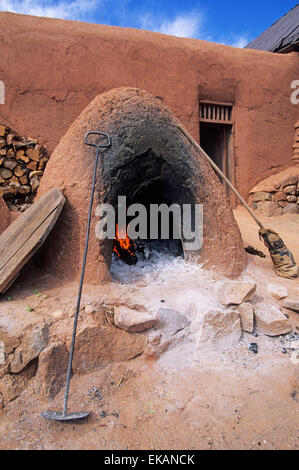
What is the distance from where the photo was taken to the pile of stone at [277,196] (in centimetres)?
665

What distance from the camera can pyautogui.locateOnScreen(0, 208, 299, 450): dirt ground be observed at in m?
1.51

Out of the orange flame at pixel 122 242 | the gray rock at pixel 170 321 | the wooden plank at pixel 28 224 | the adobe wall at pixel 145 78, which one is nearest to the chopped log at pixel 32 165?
the adobe wall at pixel 145 78

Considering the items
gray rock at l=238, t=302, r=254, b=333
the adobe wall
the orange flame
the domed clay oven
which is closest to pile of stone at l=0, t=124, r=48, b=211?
the adobe wall

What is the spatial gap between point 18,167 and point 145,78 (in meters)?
3.10

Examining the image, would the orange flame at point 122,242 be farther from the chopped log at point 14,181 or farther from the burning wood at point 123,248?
the chopped log at point 14,181

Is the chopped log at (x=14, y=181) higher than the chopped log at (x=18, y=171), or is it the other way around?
the chopped log at (x=18, y=171)

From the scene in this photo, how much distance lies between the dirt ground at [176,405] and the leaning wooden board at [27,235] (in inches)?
8.8

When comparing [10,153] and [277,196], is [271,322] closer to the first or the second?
[10,153]

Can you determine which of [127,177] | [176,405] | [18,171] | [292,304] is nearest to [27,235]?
[127,177]

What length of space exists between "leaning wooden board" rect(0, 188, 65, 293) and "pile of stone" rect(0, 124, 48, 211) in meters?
2.81

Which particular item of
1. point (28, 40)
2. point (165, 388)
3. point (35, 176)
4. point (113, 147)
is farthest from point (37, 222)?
point (28, 40)

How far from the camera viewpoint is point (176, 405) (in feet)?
5.68

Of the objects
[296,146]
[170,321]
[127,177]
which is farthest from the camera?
[296,146]
